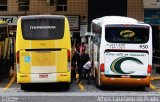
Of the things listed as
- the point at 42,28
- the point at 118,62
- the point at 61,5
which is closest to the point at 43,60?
the point at 42,28

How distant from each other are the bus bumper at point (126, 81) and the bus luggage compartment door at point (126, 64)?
0.59 feet

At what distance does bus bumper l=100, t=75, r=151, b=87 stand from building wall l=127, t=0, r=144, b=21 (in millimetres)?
20113

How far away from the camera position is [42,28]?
25.0 m

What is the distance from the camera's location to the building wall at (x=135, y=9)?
151ft

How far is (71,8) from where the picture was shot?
46094 mm

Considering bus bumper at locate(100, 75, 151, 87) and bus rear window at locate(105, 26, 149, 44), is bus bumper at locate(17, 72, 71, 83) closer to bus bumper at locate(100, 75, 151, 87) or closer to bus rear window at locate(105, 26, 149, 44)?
bus bumper at locate(100, 75, 151, 87)

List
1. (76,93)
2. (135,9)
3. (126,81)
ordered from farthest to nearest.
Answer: (135,9)
(126,81)
(76,93)

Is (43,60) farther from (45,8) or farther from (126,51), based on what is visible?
(45,8)

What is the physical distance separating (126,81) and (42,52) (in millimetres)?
4129

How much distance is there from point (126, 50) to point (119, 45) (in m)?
0.38

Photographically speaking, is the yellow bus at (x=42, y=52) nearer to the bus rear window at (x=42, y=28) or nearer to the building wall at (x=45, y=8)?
the bus rear window at (x=42, y=28)

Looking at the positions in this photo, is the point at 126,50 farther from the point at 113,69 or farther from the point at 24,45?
the point at 24,45

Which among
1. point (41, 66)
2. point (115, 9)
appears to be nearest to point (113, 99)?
point (41, 66)

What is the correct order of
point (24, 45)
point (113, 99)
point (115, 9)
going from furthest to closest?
1. point (115, 9)
2. point (24, 45)
3. point (113, 99)
